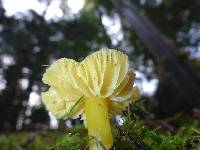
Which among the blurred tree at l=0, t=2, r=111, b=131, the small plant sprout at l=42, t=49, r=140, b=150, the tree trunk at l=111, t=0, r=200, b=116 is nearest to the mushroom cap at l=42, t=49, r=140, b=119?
the small plant sprout at l=42, t=49, r=140, b=150

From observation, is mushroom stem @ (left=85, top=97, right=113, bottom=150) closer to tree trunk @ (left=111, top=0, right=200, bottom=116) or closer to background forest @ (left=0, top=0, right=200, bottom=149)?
background forest @ (left=0, top=0, right=200, bottom=149)

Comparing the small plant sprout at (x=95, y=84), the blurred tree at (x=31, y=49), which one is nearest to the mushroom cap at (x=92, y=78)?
the small plant sprout at (x=95, y=84)

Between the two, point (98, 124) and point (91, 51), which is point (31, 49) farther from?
point (98, 124)

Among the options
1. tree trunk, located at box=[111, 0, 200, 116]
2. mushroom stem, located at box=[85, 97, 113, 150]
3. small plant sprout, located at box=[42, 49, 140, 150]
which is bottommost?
mushroom stem, located at box=[85, 97, 113, 150]

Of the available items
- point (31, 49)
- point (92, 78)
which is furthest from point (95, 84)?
point (31, 49)

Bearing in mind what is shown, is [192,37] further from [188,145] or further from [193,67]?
[188,145]

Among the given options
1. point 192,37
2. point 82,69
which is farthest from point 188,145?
point 192,37

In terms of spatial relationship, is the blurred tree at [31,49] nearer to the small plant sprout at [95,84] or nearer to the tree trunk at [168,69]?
the tree trunk at [168,69]
